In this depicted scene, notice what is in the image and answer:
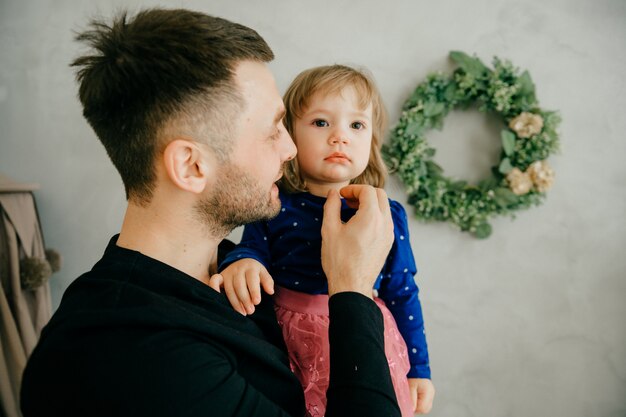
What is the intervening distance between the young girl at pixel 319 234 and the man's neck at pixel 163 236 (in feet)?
0.57

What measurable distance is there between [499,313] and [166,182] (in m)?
1.80

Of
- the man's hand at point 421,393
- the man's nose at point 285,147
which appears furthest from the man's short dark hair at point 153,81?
the man's hand at point 421,393

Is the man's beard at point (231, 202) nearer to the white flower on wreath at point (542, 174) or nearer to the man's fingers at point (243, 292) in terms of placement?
the man's fingers at point (243, 292)

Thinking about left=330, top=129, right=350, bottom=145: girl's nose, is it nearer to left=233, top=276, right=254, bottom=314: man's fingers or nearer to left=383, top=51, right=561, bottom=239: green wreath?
left=233, top=276, right=254, bottom=314: man's fingers

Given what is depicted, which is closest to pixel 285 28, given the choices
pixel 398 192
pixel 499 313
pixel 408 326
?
pixel 398 192

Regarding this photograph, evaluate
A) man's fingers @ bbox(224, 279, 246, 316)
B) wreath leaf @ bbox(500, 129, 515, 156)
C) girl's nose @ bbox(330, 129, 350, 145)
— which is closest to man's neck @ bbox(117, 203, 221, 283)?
man's fingers @ bbox(224, 279, 246, 316)

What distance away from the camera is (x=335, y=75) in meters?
1.45

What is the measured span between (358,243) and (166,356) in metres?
0.51

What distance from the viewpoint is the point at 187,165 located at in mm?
1011

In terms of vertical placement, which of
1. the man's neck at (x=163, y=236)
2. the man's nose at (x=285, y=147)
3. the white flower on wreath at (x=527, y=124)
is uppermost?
the white flower on wreath at (x=527, y=124)

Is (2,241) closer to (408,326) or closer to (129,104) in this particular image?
(129,104)

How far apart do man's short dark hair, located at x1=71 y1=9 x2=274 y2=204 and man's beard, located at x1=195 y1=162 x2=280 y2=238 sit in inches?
3.0

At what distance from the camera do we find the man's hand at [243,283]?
42.5 inches

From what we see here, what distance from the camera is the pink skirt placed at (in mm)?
1140
